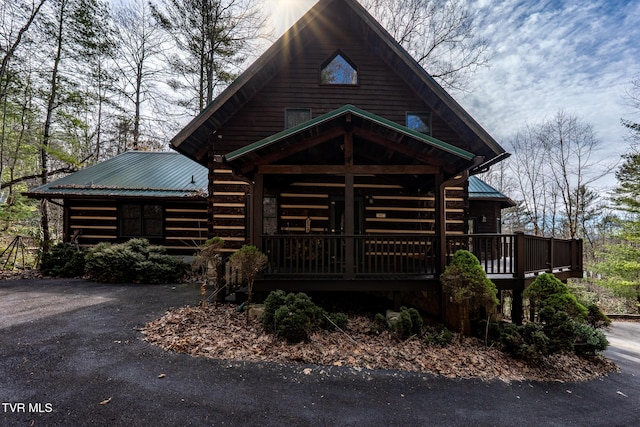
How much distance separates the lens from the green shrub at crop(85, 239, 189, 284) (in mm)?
9328

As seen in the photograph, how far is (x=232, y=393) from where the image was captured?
3588 millimetres

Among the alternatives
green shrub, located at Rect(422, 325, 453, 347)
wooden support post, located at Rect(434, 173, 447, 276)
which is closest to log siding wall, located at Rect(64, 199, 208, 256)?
wooden support post, located at Rect(434, 173, 447, 276)

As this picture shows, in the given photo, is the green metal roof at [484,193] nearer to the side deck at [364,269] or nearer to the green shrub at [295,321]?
the side deck at [364,269]

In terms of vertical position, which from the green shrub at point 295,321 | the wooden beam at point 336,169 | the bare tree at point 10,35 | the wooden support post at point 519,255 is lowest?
the green shrub at point 295,321

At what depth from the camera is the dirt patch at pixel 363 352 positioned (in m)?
4.59

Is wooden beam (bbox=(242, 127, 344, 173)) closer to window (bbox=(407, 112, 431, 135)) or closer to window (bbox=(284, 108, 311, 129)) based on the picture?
window (bbox=(284, 108, 311, 129))

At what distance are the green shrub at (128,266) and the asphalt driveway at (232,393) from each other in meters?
4.14

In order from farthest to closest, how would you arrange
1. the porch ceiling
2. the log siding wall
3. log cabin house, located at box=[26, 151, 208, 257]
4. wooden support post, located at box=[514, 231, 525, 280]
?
the log siding wall → log cabin house, located at box=[26, 151, 208, 257] → wooden support post, located at box=[514, 231, 525, 280] → the porch ceiling

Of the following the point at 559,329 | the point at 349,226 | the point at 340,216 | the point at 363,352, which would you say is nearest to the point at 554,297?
the point at 559,329

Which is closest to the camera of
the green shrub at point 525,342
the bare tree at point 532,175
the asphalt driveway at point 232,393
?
the asphalt driveway at point 232,393

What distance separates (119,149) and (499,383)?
25.9 m

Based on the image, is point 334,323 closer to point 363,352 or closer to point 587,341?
point 363,352

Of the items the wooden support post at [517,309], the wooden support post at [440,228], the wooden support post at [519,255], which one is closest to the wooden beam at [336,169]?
the wooden support post at [440,228]

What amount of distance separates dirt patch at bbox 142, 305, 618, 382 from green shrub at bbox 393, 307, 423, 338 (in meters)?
0.19
